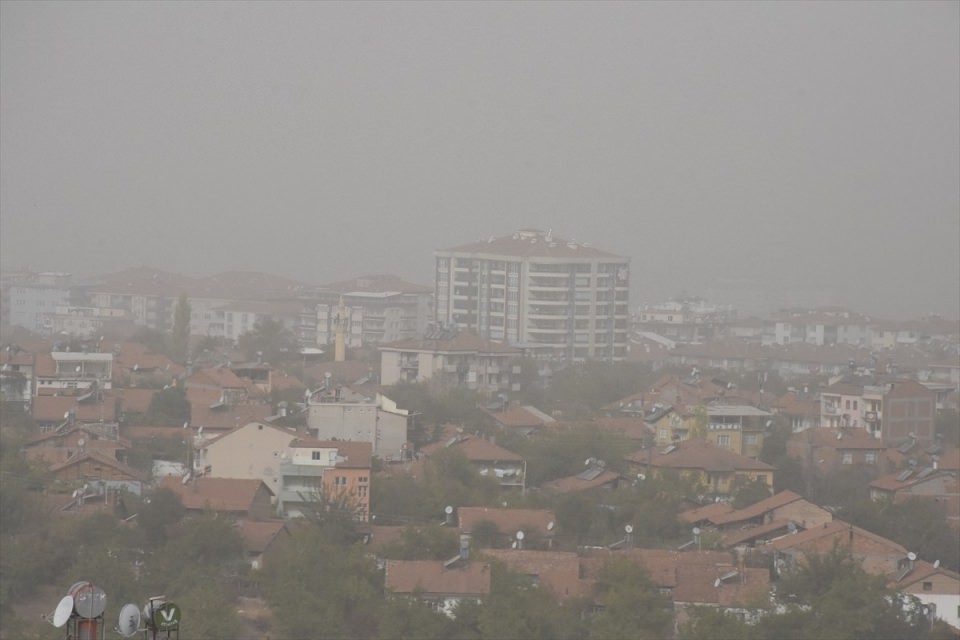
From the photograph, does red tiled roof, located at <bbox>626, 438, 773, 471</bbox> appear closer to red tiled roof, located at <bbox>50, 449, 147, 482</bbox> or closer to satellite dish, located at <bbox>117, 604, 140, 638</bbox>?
red tiled roof, located at <bbox>50, 449, 147, 482</bbox>

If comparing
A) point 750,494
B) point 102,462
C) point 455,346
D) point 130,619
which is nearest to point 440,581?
point 102,462

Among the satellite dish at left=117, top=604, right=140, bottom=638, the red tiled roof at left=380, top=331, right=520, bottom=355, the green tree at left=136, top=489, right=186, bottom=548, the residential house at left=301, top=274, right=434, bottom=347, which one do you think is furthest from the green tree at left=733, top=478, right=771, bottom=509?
the residential house at left=301, top=274, right=434, bottom=347

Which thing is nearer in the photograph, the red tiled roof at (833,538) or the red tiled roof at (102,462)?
the red tiled roof at (833,538)

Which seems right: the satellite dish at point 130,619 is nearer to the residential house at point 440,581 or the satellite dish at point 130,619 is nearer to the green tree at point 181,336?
the residential house at point 440,581

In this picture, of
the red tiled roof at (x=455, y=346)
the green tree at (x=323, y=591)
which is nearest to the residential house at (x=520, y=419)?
the red tiled roof at (x=455, y=346)

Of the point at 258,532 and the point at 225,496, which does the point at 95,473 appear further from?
the point at 258,532
